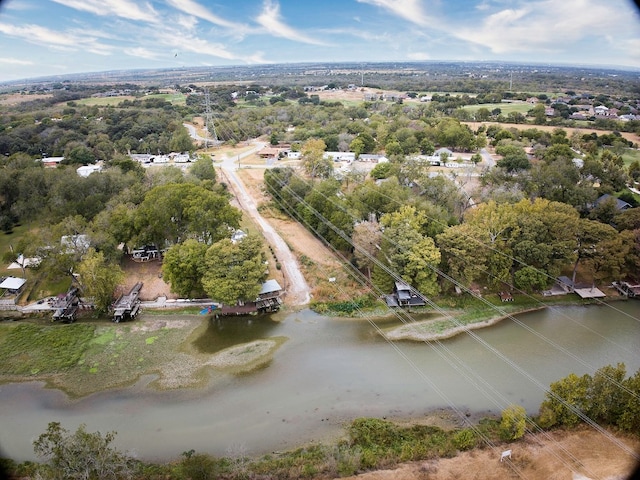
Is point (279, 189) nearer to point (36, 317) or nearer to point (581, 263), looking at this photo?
point (36, 317)

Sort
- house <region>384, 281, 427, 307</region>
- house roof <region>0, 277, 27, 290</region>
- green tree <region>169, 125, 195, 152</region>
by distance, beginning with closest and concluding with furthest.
Result: house <region>384, 281, 427, 307</region>, house roof <region>0, 277, 27, 290</region>, green tree <region>169, 125, 195, 152</region>

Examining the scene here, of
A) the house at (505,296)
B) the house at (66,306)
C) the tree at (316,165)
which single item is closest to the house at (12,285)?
the house at (66,306)

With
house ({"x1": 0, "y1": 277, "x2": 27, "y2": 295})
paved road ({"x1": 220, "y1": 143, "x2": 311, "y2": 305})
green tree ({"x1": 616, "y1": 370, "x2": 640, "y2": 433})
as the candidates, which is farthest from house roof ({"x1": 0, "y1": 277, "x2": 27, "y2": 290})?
green tree ({"x1": 616, "y1": 370, "x2": 640, "y2": 433})

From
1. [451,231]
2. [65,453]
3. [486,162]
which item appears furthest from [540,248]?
[486,162]

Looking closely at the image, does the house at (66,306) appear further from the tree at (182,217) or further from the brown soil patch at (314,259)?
the brown soil patch at (314,259)

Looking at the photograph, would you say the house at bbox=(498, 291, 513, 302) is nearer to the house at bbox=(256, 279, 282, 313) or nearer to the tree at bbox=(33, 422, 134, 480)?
the house at bbox=(256, 279, 282, 313)

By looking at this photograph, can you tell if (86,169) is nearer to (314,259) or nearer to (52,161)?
(52,161)
